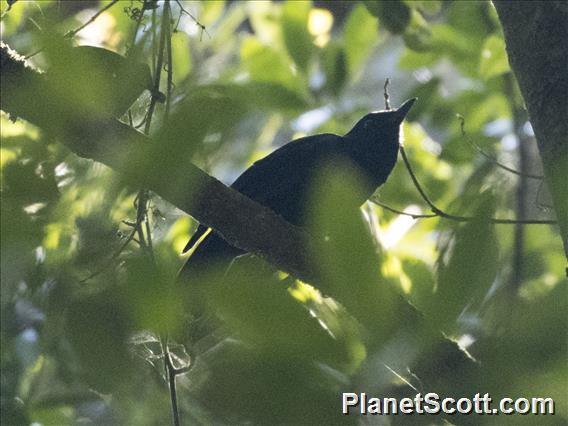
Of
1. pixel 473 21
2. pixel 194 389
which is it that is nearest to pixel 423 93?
pixel 473 21

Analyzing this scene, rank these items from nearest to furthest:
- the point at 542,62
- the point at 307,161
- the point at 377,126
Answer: the point at 542,62 → the point at 307,161 → the point at 377,126

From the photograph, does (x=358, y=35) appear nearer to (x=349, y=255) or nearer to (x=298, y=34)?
(x=298, y=34)

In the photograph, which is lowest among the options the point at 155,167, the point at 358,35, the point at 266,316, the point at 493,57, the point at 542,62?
the point at 266,316

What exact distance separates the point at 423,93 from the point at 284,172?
2.07ft

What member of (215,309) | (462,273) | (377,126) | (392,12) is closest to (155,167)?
(215,309)

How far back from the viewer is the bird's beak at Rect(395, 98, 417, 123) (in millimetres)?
3222

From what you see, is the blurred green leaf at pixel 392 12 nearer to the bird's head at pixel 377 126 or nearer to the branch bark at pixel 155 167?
the bird's head at pixel 377 126

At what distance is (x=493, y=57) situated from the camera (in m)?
2.92

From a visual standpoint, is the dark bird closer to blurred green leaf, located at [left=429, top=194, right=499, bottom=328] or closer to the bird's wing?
the bird's wing

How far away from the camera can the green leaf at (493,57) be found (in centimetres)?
289

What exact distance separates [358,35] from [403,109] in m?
0.39

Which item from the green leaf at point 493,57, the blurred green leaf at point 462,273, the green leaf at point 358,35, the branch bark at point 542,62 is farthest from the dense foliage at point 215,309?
the green leaf at point 493,57


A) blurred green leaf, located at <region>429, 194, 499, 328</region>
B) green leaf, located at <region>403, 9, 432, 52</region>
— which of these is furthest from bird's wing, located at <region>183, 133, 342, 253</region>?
blurred green leaf, located at <region>429, 194, 499, 328</region>

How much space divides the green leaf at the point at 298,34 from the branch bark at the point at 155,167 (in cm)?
132
